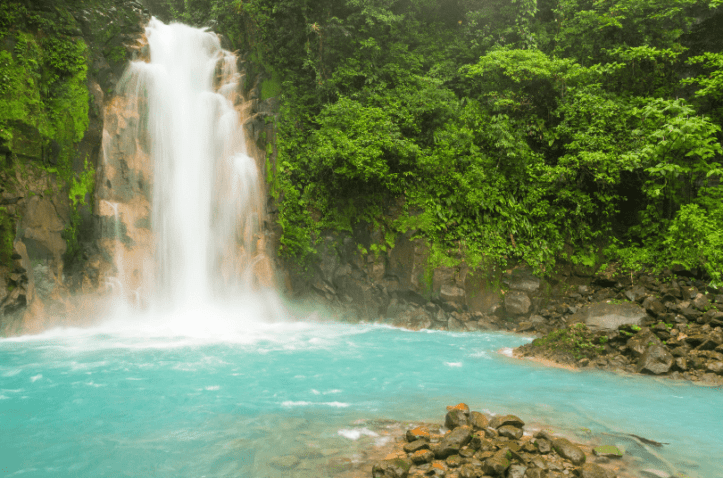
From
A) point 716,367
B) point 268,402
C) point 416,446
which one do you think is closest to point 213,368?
point 268,402

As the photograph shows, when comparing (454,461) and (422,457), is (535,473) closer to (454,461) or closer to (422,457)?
(454,461)

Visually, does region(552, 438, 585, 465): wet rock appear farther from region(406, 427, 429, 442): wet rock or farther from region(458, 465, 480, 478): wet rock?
region(406, 427, 429, 442): wet rock

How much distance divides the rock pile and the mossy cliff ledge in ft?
36.8

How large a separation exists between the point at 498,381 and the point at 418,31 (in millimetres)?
15395

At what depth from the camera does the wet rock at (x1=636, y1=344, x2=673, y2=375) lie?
770 cm

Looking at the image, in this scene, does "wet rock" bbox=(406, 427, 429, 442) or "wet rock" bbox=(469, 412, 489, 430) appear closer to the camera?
"wet rock" bbox=(406, 427, 429, 442)

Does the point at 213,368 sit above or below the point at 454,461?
below

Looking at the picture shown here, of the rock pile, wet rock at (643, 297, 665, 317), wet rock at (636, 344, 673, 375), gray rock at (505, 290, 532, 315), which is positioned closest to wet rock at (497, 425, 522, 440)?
the rock pile

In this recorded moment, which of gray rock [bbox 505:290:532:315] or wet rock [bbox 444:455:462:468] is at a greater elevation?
gray rock [bbox 505:290:532:315]

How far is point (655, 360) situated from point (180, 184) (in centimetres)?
1397

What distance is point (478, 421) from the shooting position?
5191 mm

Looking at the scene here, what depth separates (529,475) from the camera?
13.4 feet

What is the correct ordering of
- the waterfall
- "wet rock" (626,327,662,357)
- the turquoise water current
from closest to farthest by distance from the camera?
the turquoise water current < "wet rock" (626,327,662,357) < the waterfall

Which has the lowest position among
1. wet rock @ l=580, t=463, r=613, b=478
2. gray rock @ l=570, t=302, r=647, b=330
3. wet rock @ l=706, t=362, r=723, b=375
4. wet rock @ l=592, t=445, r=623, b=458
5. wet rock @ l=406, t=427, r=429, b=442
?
wet rock @ l=406, t=427, r=429, b=442
